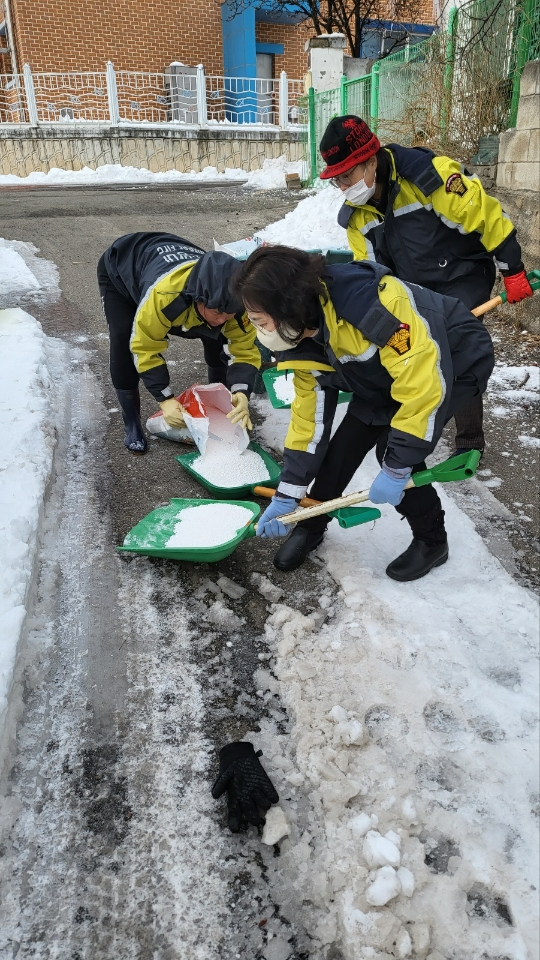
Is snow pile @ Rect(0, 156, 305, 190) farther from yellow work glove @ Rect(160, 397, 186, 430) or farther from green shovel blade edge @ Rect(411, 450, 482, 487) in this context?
green shovel blade edge @ Rect(411, 450, 482, 487)

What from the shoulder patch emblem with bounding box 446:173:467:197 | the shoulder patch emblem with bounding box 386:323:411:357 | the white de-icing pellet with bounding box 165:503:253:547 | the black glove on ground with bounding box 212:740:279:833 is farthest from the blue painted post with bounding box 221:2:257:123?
the black glove on ground with bounding box 212:740:279:833

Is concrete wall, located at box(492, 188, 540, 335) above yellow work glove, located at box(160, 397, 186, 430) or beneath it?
above

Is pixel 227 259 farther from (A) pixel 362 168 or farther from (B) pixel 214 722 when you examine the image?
(B) pixel 214 722

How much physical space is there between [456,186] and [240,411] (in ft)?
4.22

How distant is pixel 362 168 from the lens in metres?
2.60

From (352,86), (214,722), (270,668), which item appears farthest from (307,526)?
(352,86)

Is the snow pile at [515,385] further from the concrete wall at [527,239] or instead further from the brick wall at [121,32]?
the brick wall at [121,32]

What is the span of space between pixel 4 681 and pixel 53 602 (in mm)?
555

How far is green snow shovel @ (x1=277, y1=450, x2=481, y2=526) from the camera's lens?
216 centimetres

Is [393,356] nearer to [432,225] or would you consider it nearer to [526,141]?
[432,225]

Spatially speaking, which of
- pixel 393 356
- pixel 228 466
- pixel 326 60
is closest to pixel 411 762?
pixel 393 356

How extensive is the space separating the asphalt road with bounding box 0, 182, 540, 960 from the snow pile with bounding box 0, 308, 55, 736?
13 centimetres

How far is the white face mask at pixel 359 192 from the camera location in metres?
2.64

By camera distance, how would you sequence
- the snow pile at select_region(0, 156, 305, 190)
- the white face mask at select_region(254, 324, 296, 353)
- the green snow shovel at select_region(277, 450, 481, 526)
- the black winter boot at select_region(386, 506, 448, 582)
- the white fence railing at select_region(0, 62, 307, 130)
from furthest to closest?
the white fence railing at select_region(0, 62, 307, 130), the snow pile at select_region(0, 156, 305, 190), the black winter boot at select_region(386, 506, 448, 582), the green snow shovel at select_region(277, 450, 481, 526), the white face mask at select_region(254, 324, 296, 353)
